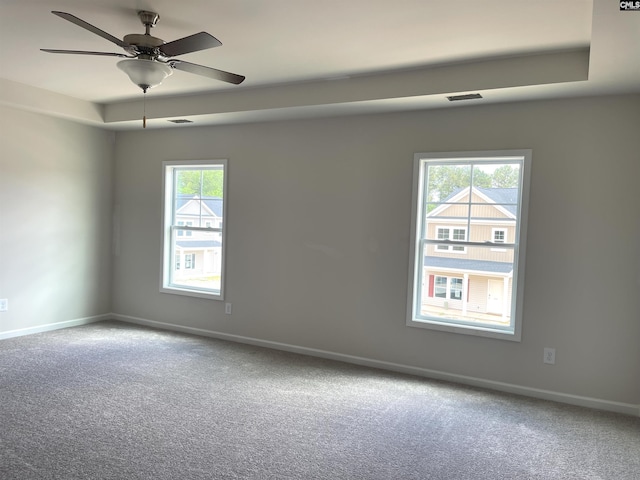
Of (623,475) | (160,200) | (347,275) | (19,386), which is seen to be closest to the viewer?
(623,475)

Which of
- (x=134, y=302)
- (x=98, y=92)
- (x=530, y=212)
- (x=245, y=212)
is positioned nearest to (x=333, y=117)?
(x=245, y=212)

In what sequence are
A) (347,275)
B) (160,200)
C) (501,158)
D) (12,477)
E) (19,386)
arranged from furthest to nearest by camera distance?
1. (160,200)
2. (347,275)
3. (501,158)
4. (19,386)
5. (12,477)

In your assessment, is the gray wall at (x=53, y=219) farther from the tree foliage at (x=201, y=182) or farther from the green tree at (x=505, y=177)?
the green tree at (x=505, y=177)

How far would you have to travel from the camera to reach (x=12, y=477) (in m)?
2.42

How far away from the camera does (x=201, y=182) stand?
18.6 ft

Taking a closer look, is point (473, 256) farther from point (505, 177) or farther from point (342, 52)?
point (342, 52)

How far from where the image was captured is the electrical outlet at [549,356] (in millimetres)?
3838

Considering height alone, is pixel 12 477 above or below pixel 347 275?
below

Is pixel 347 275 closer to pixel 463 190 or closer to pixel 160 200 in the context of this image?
pixel 463 190

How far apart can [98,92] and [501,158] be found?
404 cm

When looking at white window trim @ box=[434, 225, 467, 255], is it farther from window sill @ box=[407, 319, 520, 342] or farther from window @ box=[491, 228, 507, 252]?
window sill @ box=[407, 319, 520, 342]

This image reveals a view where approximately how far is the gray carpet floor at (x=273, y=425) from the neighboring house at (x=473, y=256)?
75cm

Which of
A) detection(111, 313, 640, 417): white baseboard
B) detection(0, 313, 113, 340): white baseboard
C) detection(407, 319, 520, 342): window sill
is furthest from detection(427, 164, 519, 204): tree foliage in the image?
detection(0, 313, 113, 340): white baseboard

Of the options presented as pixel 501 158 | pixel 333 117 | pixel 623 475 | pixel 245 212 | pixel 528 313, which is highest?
pixel 333 117
